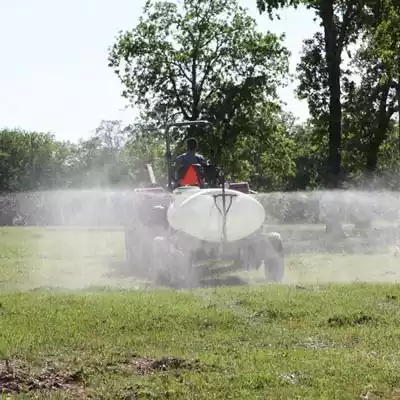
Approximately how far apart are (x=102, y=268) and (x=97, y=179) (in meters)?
63.1

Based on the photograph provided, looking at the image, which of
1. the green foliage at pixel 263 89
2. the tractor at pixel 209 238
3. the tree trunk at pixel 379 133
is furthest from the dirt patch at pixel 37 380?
the tree trunk at pixel 379 133

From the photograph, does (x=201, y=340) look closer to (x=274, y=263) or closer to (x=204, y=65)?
(x=274, y=263)

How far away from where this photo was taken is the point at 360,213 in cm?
3300

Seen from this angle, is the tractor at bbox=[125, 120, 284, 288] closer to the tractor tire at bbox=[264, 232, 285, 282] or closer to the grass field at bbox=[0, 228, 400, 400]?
the tractor tire at bbox=[264, 232, 285, 282]

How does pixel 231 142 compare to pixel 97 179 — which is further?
pixel 97 179

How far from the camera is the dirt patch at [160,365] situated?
7.21 m

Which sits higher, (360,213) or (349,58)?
(349,58)


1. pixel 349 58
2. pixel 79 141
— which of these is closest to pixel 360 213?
pixel 349 58

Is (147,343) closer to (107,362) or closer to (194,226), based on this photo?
(107,362)

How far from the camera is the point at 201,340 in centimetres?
858

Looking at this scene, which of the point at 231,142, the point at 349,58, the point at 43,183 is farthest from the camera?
Result: the point at 43,183

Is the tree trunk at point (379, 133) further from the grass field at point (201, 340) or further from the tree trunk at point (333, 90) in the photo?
the grass field at point (201, 340)

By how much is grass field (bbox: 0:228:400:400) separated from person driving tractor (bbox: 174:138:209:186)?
2386 mm

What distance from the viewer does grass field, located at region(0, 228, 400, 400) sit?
667cm
